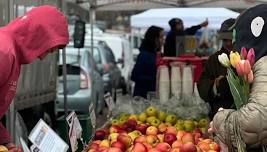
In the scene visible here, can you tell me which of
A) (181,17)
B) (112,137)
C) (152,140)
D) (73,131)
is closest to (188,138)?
(152,140)

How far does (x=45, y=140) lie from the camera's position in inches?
143

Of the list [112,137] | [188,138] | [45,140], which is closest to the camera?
[45,140]

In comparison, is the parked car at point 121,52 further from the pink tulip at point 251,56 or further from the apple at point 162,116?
the pink tulip at point 251,56

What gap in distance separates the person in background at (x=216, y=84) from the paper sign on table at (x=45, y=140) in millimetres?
1889

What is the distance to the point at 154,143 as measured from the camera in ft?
15.1

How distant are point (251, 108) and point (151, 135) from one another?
6.91 ft

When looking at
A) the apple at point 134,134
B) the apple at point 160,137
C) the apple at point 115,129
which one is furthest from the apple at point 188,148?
the apple at point 115,129

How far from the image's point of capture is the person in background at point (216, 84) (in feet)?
16.6

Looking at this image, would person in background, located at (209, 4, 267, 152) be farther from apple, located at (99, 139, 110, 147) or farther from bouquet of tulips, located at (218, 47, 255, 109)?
apple, located at (99, 139, 110, 147)

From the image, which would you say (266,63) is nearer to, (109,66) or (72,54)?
(72,54)

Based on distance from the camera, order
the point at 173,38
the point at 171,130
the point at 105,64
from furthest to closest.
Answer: the point at 105,64 → the point at 173,38 → the point at 171,130

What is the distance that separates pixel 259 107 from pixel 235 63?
340 mm

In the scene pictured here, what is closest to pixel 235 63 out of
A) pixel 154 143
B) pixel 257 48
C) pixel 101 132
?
pixel 257 48

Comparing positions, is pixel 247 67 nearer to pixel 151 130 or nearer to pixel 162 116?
pixel 151 130
